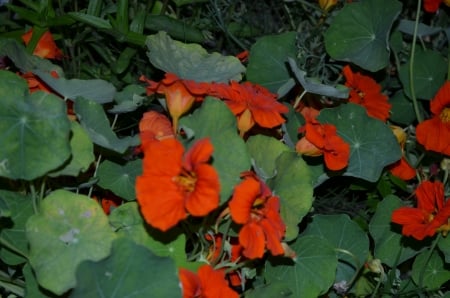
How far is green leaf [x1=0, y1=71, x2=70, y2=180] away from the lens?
0.97 meters

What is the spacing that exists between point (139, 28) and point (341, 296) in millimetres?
641

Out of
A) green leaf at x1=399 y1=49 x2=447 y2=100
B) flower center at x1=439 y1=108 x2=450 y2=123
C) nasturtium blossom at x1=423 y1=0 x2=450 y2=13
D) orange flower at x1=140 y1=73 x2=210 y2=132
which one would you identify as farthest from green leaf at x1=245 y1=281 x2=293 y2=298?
nasturtium blossom at x1=423 y1=0 x2=450 y2=13

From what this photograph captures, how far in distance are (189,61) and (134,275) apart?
389 millimetres

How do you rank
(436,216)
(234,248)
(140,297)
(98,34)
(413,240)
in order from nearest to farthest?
(140,297), (234,248), (436,216), (413,240), (98,34)

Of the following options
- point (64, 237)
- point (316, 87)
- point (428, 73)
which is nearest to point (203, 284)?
point (64, 237)

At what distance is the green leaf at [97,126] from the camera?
3.46ft

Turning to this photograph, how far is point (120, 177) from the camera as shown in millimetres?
1153

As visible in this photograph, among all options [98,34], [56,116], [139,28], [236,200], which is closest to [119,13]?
[139,28]

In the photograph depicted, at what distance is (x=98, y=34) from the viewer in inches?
62.4

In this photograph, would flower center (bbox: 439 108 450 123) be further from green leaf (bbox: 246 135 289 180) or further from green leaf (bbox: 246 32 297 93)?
green leaf (bbox: 246 135 289 180)

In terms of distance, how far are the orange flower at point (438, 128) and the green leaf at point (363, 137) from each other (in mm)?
103

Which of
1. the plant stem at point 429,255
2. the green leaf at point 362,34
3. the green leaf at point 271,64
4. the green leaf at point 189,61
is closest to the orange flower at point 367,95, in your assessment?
the green leaf at point 362,34

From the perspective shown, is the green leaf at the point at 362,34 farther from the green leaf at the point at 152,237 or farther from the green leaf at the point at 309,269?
the green leaf at the point at 152,237

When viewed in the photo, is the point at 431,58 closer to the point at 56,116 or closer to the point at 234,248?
the point at 234,248
